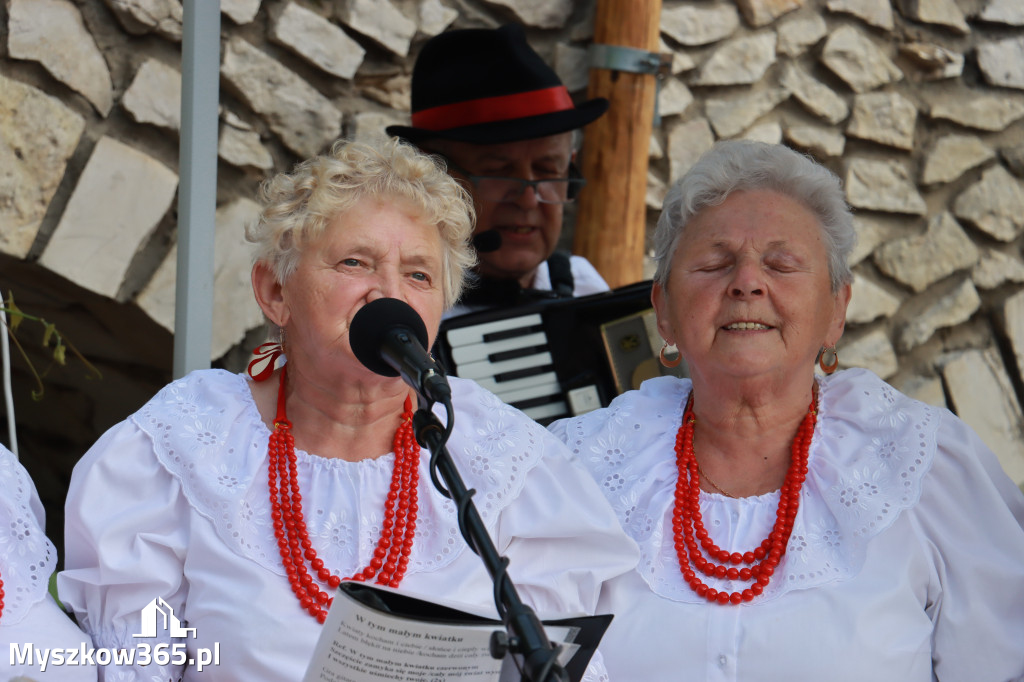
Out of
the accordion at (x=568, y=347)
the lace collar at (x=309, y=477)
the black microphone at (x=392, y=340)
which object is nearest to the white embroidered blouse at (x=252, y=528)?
the lace collar at (x=309, y=477)

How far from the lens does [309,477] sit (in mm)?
1935

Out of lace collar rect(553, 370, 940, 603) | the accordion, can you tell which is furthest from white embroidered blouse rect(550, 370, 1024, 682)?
the accordion

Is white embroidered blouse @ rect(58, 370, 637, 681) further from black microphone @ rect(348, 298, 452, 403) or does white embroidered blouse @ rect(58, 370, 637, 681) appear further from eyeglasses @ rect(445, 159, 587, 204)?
eyeglasses @ rect(445, 159, 587, 204)

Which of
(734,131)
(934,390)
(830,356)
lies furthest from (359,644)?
(934,390)

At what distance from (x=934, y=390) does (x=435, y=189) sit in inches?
125

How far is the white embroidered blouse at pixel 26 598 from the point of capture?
1627mm

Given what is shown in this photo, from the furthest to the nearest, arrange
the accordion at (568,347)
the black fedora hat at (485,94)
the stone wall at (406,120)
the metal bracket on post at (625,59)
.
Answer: the metal bracket on post at (625,59) → the black fedora hat at (485,94) → the accordion at (568,347) → the stone wall at (406,120)

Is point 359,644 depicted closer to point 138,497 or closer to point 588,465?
point 138,497

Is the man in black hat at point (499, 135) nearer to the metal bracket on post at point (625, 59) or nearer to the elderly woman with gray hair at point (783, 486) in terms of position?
the metal bracket on post at point (625, 59)

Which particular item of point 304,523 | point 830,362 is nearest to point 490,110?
point 830,362

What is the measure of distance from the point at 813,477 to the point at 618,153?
6.17 ft

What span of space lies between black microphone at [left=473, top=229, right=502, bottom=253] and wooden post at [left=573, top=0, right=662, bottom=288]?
715mm

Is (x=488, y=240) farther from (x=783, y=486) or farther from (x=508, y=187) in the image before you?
(x=783, y=486)

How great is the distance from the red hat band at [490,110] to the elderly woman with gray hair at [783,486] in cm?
96
